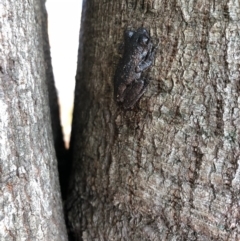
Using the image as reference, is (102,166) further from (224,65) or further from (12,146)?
(224,65)

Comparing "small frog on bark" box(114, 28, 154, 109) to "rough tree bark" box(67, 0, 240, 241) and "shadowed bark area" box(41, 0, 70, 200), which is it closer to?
"rough tree bark" box(67, 0, 240, 241)

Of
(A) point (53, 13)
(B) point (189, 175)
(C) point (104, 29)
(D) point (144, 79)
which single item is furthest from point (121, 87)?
(A) point (53, 13)

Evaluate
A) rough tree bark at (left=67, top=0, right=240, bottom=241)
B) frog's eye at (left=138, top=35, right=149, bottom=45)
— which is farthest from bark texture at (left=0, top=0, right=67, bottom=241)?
frog's eye at (left=138, top=35, right=149, bottom=45)

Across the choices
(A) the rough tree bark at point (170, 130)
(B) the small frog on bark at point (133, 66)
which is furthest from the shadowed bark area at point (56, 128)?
(B) the small frog on bark at point (133, 66)

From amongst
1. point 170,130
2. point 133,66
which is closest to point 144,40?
point 133,66

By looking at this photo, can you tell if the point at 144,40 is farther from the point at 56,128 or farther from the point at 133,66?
the point at 56,128

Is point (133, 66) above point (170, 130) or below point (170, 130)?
above

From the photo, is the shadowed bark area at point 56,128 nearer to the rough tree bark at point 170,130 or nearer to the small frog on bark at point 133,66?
the rough tree bark at point 170,130
